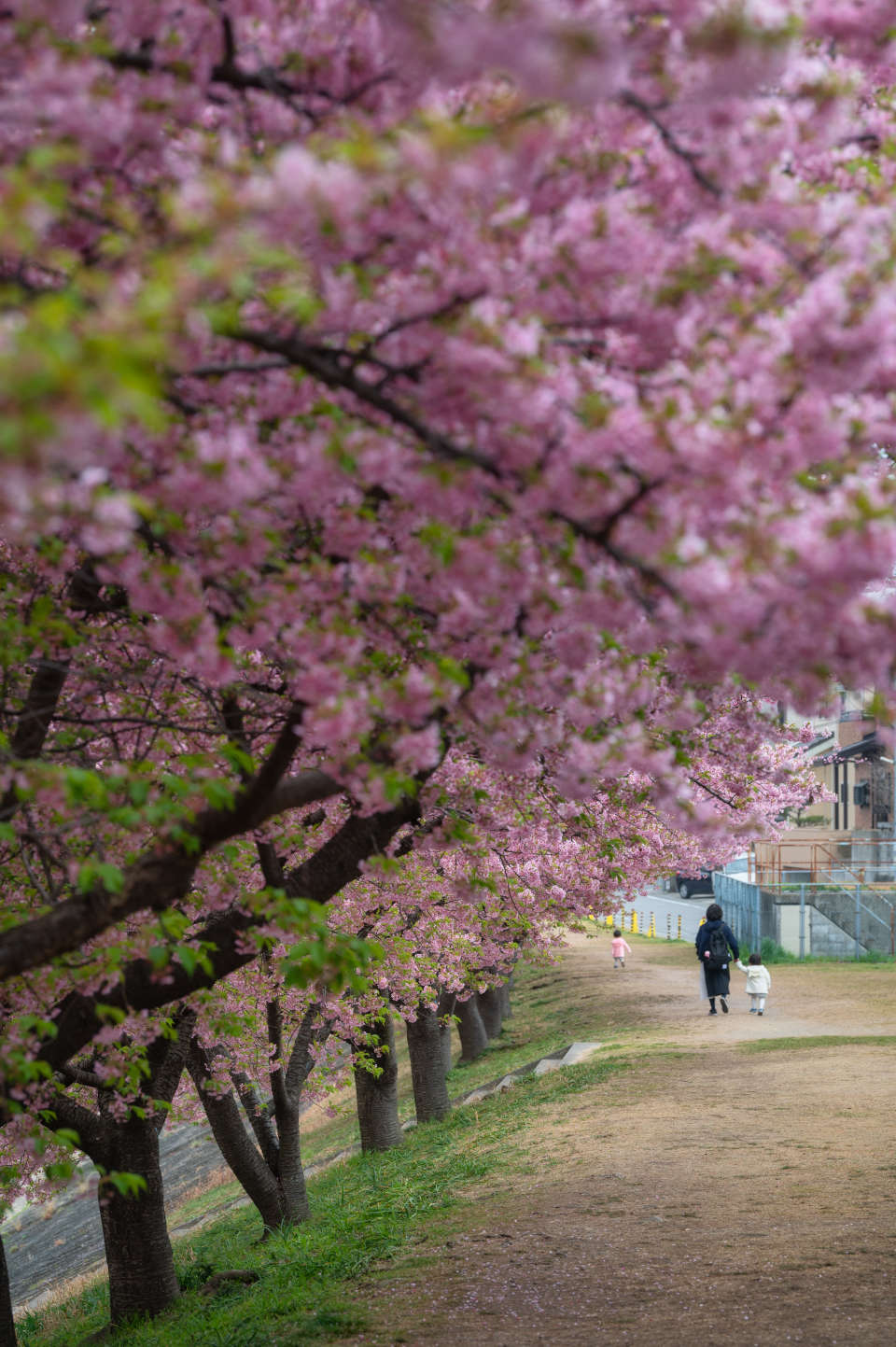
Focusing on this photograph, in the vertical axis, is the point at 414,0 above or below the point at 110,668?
above

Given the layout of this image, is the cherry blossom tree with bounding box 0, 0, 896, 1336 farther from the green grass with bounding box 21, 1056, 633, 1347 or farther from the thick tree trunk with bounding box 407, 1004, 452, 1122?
the thick tree trunk with bounding box 407, 1004, 452, 1122

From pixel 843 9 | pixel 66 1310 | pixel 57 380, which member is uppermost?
pixel 843 9

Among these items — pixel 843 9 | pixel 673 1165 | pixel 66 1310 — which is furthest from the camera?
pixel 66 1310

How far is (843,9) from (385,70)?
4.87 feet

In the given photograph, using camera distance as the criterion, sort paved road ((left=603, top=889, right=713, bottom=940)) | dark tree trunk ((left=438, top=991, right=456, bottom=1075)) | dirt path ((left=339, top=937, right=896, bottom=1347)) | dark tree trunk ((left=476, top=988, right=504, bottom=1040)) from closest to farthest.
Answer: dirt path ((left=339, top=937, right=896, bottom=1347))
dark tree trunk ((left=438, top=991, right=456, bottom=1075))
dark tree trunk ((left=476, top=988, right=504, bottom=1040))
paved road ((left=603, top=889, right=713, bottom=940))

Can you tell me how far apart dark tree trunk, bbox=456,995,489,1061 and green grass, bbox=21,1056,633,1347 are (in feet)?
26.9

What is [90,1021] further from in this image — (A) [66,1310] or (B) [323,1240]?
(A) [66,1310]

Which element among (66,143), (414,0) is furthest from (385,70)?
(66,143)

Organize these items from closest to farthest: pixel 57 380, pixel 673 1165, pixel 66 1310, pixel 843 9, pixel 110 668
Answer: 1. pixel 57 380
2. pixel 843 9
3. pixel 110 668
4. pixel 673 1165
5. pixel 66 1310

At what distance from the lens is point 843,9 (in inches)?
161

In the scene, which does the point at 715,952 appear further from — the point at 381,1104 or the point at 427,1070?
the point at 381,1104

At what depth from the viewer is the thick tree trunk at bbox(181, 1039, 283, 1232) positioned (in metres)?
13.7

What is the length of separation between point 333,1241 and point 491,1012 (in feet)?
67.3

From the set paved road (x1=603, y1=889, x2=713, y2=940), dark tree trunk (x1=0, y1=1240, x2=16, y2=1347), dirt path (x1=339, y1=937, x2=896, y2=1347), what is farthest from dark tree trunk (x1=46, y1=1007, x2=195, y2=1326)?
paved road (x1=603, y1=889, x2=713, y2=940)
